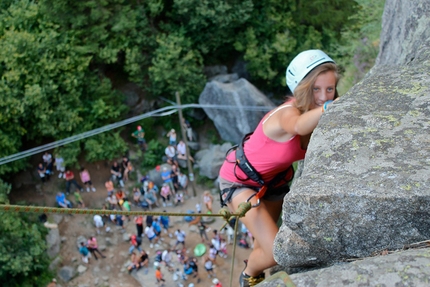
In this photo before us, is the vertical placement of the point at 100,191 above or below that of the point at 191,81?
below

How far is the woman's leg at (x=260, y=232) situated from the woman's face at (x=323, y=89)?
936 mm

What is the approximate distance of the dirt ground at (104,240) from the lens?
13.6 meters

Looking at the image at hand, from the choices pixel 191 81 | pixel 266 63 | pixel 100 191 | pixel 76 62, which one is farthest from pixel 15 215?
pixel 266 63

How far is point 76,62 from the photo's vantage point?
53.1 ft

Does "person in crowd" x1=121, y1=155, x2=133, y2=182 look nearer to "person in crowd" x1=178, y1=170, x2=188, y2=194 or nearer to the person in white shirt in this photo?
"person in crowd" x1=178, y1=170, x2=188, y2=194

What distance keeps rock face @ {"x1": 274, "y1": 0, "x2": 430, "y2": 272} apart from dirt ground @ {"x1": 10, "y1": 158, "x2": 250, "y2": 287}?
35.9 ft

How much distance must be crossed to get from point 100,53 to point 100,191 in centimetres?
481

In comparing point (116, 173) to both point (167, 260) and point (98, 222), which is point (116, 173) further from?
point (167, 260)

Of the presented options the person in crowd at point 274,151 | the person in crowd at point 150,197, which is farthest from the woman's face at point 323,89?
the person in crowd at point 150,197

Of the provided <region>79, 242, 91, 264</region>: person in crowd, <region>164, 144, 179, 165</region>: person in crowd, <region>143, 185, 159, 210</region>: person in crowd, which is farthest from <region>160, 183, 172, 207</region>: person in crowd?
<region>79, 242, 91, 264</region>: person in crowd

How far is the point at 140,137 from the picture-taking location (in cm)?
1741

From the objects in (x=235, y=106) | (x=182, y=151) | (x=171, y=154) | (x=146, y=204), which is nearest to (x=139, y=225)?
(x=146, y=204)

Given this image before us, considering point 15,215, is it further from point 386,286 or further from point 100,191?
point 386,286

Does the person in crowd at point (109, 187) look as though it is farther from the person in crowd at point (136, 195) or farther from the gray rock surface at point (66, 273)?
the gray rock surface at point (66, 273)
